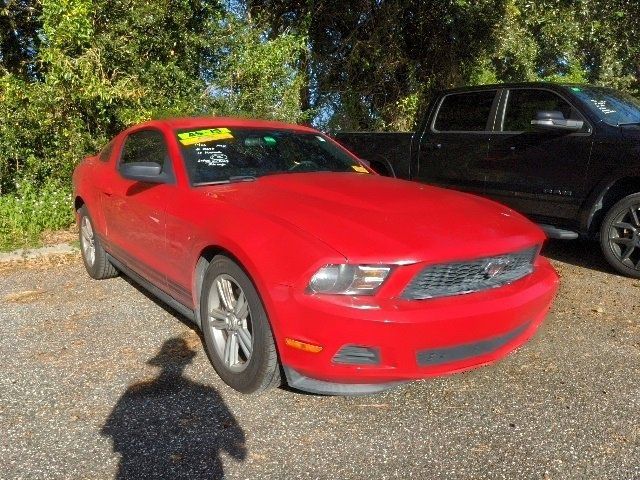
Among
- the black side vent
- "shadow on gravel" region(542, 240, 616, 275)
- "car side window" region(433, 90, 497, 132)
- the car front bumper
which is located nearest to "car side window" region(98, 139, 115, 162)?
the car front bumper

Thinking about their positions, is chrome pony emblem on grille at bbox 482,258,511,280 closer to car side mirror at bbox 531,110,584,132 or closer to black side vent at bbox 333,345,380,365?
black side vent at bbox 333,345,380,365

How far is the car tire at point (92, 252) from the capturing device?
16.9 feet

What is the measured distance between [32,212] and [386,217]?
18.1 ft

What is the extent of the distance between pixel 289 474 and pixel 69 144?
20.1ft

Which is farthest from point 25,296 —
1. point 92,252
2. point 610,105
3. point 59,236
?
point 610,105

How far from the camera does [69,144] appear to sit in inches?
293

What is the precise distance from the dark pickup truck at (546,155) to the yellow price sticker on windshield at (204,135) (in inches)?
118

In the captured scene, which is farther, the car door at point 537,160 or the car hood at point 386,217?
the car door at point 537,160

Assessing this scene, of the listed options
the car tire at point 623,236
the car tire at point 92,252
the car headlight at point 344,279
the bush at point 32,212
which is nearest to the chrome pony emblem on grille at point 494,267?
the car headlight at point 344,279

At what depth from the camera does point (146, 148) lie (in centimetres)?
453

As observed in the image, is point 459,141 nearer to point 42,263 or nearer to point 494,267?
point 494,267

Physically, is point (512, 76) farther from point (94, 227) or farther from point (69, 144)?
point (94, 227)

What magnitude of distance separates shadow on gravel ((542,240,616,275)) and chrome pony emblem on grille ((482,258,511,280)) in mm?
3030

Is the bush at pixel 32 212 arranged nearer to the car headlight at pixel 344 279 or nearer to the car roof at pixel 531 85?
the car roof at pixel 531 85
